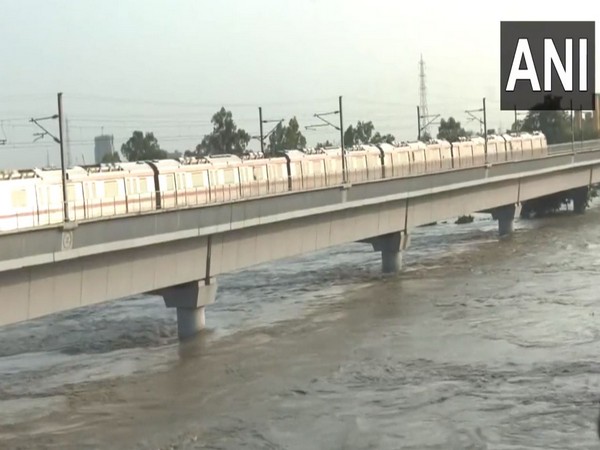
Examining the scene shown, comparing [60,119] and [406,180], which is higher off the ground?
[60,119]

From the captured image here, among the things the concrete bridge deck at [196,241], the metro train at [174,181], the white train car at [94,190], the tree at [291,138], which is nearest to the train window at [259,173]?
the metro train at [174,181]

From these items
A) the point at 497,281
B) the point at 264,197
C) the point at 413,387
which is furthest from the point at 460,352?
the point at 497,281

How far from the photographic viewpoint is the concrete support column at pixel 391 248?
150 ft

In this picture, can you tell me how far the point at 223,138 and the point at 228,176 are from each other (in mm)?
47235

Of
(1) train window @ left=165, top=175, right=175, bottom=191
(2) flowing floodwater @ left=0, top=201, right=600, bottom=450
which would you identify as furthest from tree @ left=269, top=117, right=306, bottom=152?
(1) train window @ left=165, top=175, right=175, bottom=191

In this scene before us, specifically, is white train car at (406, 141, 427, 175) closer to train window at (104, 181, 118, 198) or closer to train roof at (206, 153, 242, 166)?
train roof at (206, 153, 242, 166)

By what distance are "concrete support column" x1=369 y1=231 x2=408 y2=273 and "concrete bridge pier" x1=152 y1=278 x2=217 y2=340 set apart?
16193 mm

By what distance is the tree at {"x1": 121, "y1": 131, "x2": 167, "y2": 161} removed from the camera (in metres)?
85.8

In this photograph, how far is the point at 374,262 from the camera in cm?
5062

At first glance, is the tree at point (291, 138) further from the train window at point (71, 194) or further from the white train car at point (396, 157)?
the train window at point (71, 194)

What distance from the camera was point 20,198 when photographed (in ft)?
92.9

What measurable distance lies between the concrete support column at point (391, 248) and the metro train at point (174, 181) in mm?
3852

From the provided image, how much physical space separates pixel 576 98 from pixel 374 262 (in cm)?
6015

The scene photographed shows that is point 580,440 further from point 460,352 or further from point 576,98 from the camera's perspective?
point 576,98
